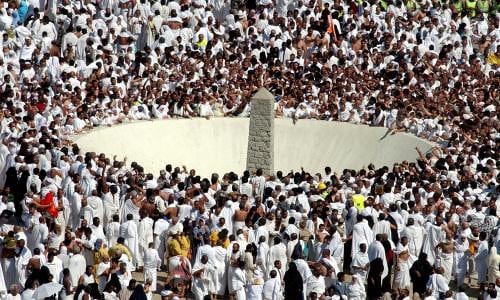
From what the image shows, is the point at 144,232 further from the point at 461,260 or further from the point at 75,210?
the point at 461,260

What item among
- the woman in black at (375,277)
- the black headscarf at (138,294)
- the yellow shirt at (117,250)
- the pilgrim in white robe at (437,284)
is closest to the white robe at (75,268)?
the yellow shirt at (117,250)

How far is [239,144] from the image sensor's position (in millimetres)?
52031

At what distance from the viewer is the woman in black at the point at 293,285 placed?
35531 millimetres

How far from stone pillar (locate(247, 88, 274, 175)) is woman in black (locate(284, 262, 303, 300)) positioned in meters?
13.2

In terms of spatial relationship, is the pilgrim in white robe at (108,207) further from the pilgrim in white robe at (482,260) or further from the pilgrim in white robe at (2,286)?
the pilgrim in white robe at (482,260)

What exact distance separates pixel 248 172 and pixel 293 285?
8909 millimetres

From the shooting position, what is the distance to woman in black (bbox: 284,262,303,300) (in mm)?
35531

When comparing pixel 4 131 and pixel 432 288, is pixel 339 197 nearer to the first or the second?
pixel 432 288

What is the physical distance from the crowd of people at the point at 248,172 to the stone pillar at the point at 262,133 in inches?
54.2

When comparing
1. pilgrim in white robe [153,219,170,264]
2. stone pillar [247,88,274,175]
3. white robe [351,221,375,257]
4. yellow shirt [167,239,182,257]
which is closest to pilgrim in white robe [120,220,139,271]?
pilgrim in white robe [153,219,170,264]

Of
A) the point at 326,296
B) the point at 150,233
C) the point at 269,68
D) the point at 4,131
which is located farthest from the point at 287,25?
the point at 326,296

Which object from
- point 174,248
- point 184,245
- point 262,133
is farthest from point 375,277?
point 262,133

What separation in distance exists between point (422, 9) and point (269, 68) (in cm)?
790

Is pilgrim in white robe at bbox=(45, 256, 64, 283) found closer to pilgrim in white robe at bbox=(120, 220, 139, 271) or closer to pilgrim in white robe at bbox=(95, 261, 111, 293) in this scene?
pilgrim in white robe at bbox=(95, 261, 111, 293)
